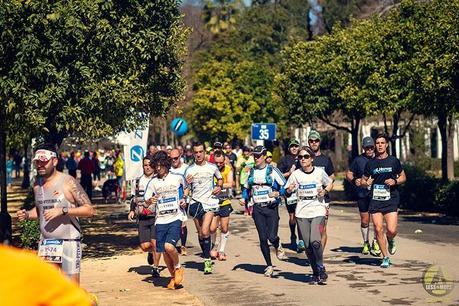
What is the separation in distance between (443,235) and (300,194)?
742cm

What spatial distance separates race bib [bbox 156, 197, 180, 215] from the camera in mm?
12984

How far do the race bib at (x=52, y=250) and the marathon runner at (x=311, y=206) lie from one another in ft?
14.5

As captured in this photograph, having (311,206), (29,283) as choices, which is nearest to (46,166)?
(311,206)

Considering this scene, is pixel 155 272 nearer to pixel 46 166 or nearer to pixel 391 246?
pixel 391 246

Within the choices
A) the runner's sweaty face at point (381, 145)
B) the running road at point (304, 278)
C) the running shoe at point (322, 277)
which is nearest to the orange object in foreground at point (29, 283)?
the running road at point (304, 278)

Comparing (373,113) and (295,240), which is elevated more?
(373,113)

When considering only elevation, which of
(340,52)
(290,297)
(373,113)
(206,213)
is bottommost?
(290,297)

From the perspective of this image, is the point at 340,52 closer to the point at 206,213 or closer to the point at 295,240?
the point at 295,240

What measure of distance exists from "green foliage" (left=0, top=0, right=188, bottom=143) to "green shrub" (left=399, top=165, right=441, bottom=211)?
11374 mm

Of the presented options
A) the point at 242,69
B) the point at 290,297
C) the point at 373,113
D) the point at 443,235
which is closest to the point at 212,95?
the point at 242,69

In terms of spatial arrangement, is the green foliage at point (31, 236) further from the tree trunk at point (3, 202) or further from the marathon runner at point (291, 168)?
the marathon runner at point (291, 168)

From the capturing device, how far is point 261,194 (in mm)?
13984

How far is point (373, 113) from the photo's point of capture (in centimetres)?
3000

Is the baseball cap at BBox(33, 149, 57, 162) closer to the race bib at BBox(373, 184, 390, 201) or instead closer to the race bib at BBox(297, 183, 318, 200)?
the race bib at BBox(297, 183, 318, 200)
